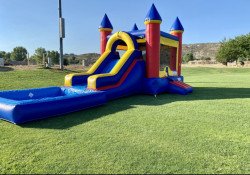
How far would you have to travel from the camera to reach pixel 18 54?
228 ft

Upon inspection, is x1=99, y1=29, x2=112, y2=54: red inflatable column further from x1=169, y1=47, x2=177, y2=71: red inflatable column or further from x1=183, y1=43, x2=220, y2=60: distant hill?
x1=183, y1=43, x2=220, y2=60: distant hill

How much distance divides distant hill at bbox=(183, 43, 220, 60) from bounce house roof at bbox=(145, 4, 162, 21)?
273 ft

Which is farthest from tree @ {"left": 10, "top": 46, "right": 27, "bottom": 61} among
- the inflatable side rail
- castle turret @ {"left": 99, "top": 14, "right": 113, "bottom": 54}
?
the inflatable side rail

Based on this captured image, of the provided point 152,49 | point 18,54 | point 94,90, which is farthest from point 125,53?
point 18,54

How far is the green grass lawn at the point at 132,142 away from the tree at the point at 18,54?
70.5 m

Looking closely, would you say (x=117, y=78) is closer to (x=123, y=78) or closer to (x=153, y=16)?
(x=123, y=78)

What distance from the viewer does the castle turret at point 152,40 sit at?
757cm

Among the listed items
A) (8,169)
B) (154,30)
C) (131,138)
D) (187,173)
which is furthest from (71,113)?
(154,30)

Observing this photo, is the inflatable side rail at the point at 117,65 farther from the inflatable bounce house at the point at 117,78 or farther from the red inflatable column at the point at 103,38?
the red inflatable column at the point at 103,38

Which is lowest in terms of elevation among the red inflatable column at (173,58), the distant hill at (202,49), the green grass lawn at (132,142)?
the green grass lawn at (132,142)

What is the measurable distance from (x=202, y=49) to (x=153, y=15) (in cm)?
9206

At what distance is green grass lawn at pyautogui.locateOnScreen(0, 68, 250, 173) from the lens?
2.57 metres

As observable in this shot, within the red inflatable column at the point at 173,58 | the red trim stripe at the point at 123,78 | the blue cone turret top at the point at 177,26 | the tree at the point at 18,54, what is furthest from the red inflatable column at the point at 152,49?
the tree at the point at 18,54

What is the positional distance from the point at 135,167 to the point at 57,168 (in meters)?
0.85
